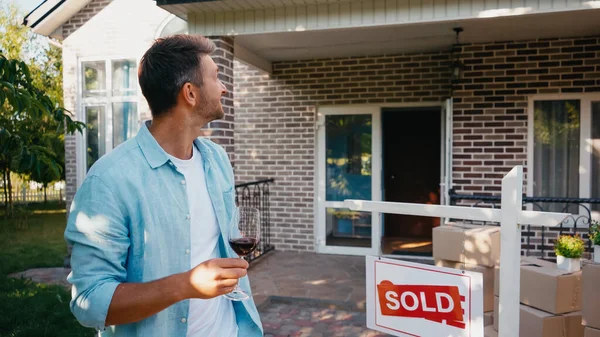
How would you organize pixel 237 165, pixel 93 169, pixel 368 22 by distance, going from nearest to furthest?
pixel 93 169 → pixel 368 22 → pixel 237 165

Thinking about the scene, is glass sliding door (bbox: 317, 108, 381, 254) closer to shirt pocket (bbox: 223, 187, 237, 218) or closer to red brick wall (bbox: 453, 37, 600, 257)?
red brick wall (bbox: 453, 37, 600, 257)

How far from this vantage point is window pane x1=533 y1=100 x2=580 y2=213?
565 cm

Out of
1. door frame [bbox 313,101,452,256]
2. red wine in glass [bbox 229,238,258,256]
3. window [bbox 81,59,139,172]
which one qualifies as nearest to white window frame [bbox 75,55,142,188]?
window [bbox 81,59,139,172]

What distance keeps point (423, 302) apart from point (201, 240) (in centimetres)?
110

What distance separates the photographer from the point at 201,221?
1509mm

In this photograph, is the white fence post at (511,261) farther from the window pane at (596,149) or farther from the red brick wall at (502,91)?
the window pane at (596,149)

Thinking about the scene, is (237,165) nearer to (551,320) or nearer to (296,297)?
(296,297)

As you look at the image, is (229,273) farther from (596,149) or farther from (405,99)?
(596,149)

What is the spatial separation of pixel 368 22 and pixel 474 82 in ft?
7.51

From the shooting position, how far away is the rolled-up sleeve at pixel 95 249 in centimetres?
118

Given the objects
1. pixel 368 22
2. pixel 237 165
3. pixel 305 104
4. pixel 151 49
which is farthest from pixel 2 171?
pixel 151 49

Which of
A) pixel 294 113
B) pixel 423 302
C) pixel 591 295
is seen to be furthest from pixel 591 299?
pixel 294 113

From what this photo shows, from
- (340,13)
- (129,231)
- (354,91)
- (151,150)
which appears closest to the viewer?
(129,231)

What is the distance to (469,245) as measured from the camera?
3354 mm
